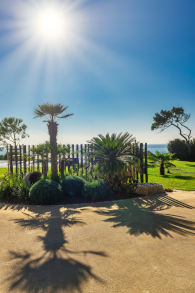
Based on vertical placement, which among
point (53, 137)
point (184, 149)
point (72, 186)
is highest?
point (53, 137)

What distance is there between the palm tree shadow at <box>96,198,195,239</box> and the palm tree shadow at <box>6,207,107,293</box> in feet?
4.13

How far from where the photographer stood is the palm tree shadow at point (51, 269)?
224 cm

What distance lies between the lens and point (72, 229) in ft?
12.9

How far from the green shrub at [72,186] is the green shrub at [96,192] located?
238 millimetres

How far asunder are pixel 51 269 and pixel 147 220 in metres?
2.53

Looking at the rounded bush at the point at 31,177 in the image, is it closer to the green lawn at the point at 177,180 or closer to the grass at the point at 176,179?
the grass at the point at 176,179

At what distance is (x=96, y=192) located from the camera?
6312 millimetres

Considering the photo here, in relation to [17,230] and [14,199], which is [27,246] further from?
[14,199]

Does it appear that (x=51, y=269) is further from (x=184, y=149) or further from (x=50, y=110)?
(x=184, y=149)

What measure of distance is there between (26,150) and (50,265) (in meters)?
7.43

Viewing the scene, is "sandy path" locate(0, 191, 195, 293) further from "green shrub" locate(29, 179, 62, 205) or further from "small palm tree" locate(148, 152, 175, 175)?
"small palm tree" locate(148, 152, 175, 175)

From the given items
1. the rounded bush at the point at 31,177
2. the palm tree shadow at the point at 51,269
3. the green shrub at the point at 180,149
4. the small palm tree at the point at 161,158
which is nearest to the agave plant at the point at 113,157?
the rounded bush at the point at 31,177

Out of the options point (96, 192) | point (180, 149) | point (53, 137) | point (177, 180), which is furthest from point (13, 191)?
point (180, 149)

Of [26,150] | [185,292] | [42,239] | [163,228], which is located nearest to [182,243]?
[163,228]
